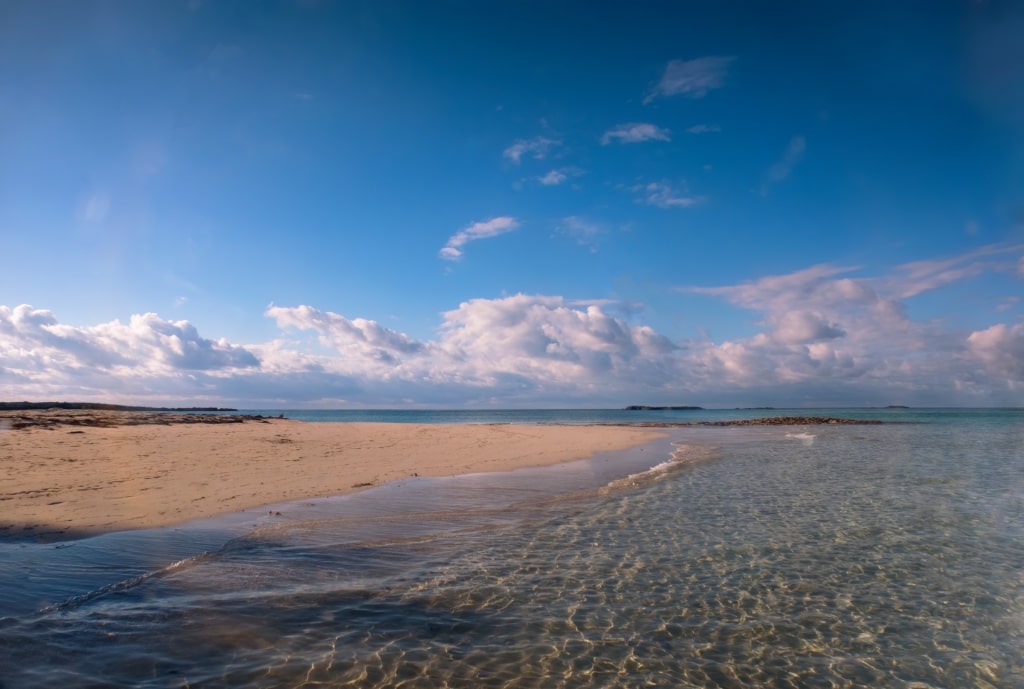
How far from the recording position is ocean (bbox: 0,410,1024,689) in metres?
5.83

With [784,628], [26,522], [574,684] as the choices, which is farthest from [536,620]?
[26,522]

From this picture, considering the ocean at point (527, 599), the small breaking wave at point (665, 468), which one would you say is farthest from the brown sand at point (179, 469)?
the small breaking wave at point (665, 468)

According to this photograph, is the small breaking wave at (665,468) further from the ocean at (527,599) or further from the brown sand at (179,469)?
the brown sand at (179,469)

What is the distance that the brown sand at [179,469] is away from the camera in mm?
11969

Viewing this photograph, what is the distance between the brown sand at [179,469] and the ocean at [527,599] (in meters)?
1.61

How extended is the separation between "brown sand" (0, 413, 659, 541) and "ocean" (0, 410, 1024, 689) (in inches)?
63.3

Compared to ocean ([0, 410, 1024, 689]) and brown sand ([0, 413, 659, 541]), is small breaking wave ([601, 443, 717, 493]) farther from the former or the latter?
brown sand ([0, 413, 659, 541])

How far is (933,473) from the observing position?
21844 mm

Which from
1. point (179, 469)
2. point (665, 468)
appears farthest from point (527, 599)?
point (665, 468)

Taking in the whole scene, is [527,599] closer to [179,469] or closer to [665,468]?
[179,469]

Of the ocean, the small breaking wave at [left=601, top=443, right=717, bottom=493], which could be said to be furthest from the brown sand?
the small breaking wave at [left=601, top=443, right=717, bottom=493]

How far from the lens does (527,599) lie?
7797 mm

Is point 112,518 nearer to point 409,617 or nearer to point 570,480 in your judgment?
point 409,617

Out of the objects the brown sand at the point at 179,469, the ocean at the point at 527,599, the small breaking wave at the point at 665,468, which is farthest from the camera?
the small breaking wave at the point at 665,468
